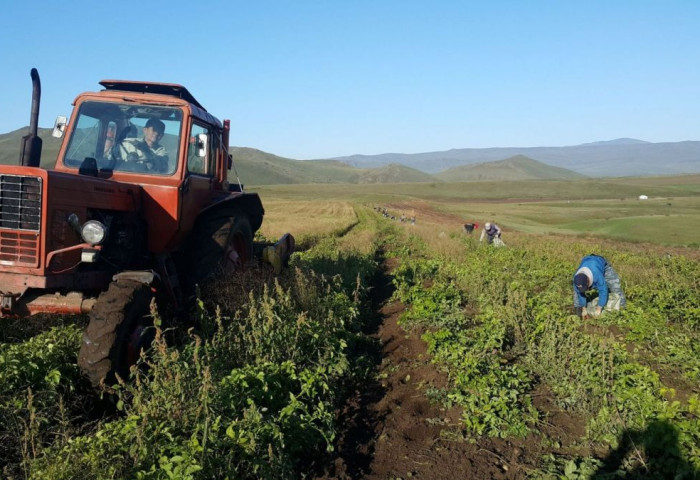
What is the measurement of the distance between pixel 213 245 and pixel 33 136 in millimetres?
2104

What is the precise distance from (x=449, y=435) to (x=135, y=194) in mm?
3752

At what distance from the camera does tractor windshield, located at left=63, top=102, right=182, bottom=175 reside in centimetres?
607

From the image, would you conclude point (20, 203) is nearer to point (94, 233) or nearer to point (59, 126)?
point (94, 233)

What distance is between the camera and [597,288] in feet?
28.4

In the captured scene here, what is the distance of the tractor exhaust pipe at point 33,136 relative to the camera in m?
5.17

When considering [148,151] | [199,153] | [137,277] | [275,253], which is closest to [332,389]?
[137,277]

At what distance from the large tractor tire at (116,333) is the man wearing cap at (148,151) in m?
1.66

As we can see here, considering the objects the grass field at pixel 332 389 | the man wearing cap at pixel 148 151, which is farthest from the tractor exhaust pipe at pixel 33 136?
the grass field at pixel 332 389

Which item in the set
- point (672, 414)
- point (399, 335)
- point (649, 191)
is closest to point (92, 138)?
point (399, 335)

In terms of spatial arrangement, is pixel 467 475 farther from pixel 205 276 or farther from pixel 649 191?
pixel 649 191

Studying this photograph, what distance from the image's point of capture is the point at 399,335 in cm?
725

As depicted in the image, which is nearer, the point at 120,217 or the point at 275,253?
the point at 120,217

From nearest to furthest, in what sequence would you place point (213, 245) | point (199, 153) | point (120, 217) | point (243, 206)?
point (120, 217)
point (199, 153)
point (213, 245)
point (243, 206)

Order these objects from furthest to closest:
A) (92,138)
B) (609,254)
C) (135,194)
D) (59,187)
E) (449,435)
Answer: (609,254) → (92,138) → (135,194) → (59,187) → (449,435)
